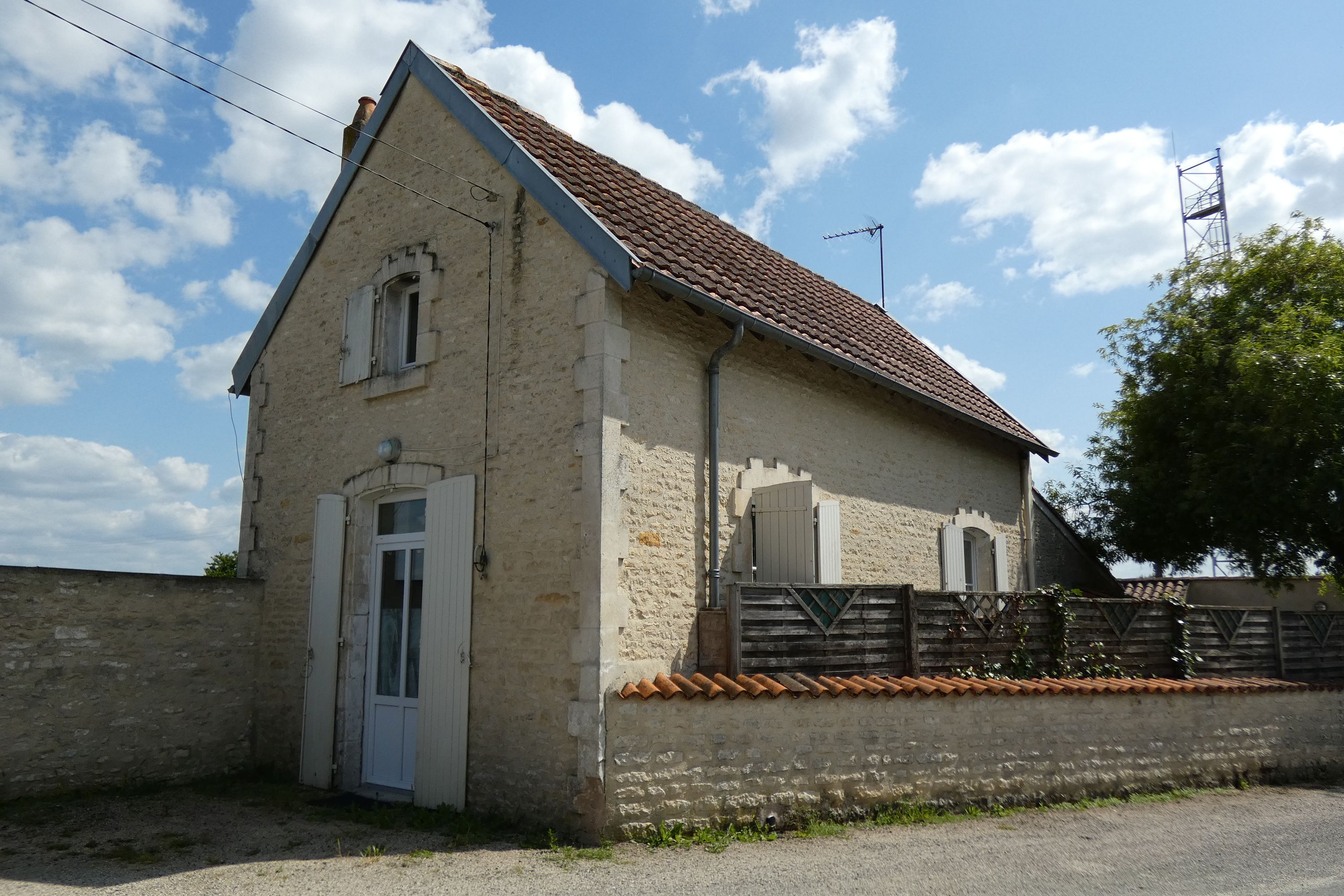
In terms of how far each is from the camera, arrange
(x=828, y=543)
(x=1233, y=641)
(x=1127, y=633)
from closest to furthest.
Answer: (x=828, y=543) → (x=1127, y=633) → (x=1233, y=641)

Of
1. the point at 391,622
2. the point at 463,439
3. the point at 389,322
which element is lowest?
the point at 391,622

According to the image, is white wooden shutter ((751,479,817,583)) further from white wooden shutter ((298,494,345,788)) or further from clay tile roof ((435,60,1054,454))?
white wooden shutter ((298,494,345,788))

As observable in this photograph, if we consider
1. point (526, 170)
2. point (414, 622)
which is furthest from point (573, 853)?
point (526, 170)

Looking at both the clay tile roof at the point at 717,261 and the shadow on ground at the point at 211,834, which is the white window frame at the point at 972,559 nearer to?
the clay tile roof at the point at 717,261

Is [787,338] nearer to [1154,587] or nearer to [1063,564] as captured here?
[1063,564]

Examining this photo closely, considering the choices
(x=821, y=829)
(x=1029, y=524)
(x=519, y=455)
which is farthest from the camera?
(x=1029, y=524)

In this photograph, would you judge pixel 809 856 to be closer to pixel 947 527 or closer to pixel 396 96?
pixel 947 527

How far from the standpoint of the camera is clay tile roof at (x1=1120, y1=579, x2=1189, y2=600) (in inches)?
686

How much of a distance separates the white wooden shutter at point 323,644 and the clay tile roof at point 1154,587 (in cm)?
1366

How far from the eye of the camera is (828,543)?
839 centimetres

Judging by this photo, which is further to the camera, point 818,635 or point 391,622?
point 391,622

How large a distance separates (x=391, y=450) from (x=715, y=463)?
2.95 metres

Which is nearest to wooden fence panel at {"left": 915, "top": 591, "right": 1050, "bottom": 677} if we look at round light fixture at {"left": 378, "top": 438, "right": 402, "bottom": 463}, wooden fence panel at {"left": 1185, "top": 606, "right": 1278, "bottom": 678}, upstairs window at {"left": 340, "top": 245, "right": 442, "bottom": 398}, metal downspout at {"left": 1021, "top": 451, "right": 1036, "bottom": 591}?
wooden fence panel at {"left": 1185, "top": 606, "right": 1278, "bottom": 678}

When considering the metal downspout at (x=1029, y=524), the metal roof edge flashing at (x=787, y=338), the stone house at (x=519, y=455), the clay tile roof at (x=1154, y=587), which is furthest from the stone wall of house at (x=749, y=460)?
the clay tile roof at (x=1154, y=587)
